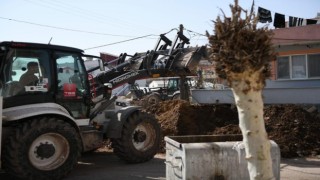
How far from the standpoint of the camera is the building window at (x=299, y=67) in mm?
19297

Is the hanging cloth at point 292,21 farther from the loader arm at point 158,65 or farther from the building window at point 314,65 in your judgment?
the loader arm at point 158,65

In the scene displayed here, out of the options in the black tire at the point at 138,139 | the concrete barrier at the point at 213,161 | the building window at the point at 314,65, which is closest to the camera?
the concrete barrier at the point at 213,161

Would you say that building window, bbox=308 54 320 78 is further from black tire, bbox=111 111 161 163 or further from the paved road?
black tire, bbox=111 111 161 163

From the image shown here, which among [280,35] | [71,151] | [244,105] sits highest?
[280,35]

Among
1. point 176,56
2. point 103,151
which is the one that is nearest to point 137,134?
point 103,151

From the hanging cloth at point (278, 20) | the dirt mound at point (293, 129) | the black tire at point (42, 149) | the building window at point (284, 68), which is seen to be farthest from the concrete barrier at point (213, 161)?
the hanging cloth at point (278, 20)

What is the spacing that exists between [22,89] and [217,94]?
883cm

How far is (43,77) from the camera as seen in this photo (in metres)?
8.16

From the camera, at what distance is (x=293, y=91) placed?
15.0 metres

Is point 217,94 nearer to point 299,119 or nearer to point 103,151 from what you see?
point 299,119

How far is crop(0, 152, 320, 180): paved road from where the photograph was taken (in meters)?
8.20

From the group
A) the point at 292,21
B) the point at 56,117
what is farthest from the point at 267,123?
the point at 292,21

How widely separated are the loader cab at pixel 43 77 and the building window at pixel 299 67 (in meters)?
13.5

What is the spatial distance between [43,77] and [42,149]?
1458 mm
